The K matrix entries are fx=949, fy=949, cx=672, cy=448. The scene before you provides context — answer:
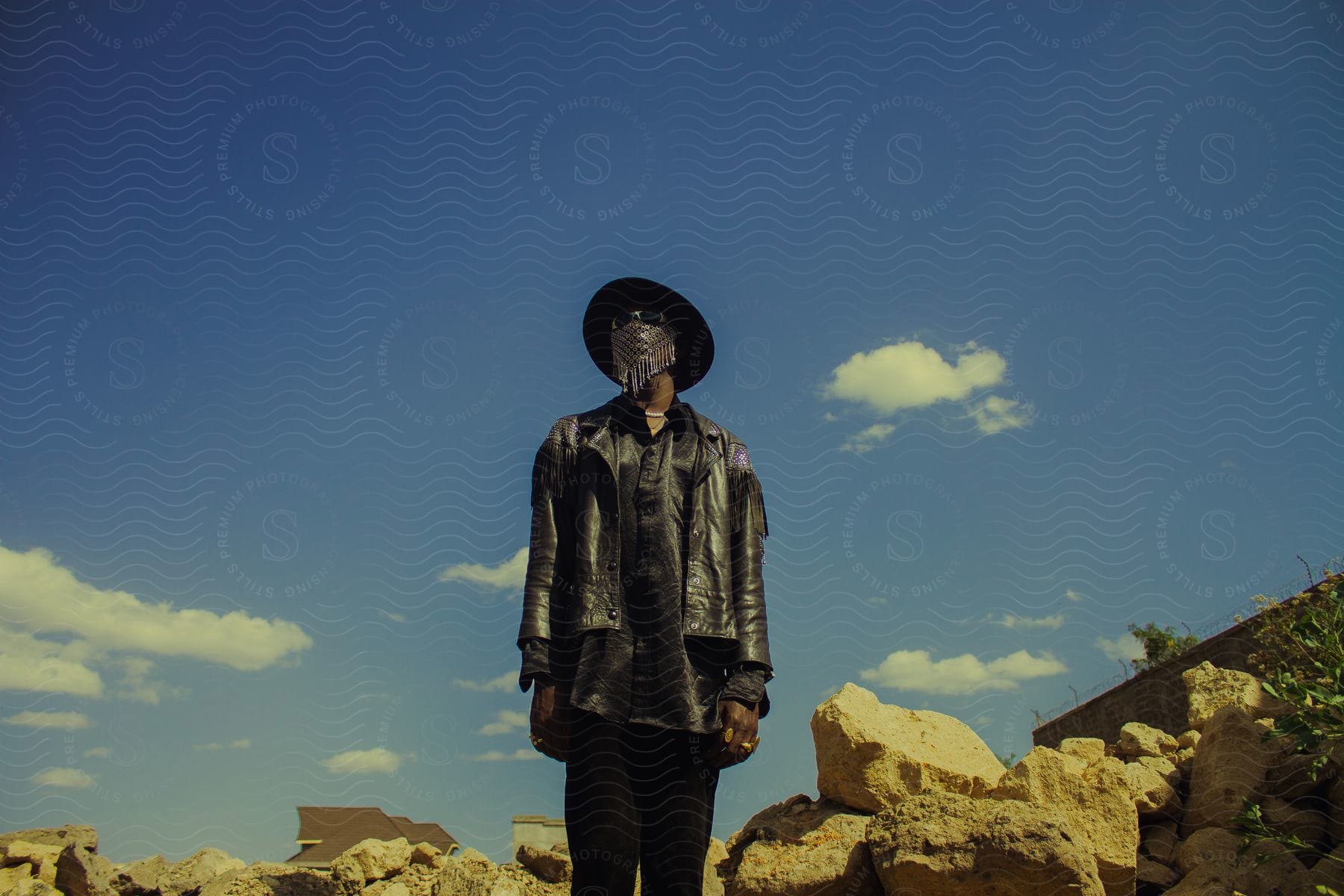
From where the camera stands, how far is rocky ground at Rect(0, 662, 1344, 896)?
16.7 ft

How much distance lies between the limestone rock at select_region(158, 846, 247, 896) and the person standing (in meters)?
4.26

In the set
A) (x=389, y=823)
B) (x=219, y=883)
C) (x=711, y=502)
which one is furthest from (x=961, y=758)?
(x=389, y=823)

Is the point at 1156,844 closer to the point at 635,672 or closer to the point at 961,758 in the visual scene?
→ the point at 961,758

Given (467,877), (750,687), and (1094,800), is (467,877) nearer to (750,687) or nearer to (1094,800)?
(750,687)

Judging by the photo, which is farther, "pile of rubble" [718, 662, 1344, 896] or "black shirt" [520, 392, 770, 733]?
"pile of rubble" [718, 662, 1344, 896]

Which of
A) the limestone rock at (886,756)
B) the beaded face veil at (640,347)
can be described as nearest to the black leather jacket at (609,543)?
the beaded face veil at (640,347)

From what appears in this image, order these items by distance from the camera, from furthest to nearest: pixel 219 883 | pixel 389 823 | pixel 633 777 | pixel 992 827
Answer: pixel 389 823 → pixel 219 883 → pixel 992 827 → pixel 633 777

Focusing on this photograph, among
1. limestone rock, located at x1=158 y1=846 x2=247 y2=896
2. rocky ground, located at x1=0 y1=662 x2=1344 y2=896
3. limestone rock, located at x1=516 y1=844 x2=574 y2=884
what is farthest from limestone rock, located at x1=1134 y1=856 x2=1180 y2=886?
limestone rock, located at x1=158 y1=846 x2=247 y2=896

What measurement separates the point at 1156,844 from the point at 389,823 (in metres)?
7.47

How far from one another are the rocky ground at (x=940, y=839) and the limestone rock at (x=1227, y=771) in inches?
0.4

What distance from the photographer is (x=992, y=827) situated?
16.7 ft

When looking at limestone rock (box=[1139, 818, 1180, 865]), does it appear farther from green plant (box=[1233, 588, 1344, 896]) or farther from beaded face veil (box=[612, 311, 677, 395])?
beaded face veil (box=[612, 311, 677, 395])

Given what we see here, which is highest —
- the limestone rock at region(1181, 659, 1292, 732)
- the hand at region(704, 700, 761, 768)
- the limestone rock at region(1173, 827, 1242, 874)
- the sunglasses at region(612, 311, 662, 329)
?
the sunglasses at region(612, 311, 662, 329)

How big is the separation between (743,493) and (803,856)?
2.44 metres
